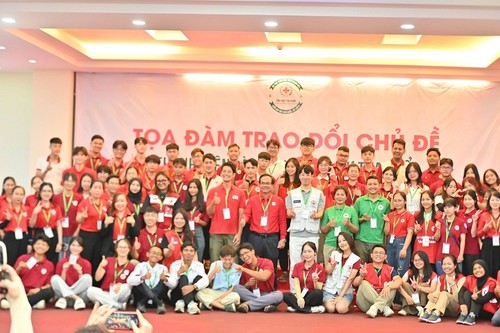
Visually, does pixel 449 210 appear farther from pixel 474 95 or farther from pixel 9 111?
pixel 9 111

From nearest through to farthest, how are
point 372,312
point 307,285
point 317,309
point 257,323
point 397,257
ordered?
point 257,323 < point 372,312 < point 317,309 < point 307,285 < point 397,257

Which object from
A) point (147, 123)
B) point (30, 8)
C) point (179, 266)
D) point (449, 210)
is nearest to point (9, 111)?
point (147, 123)

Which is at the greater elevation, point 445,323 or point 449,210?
point 449,210

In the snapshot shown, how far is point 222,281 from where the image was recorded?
817cm

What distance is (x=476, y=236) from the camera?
324 inches

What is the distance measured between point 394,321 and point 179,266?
2.52 metres

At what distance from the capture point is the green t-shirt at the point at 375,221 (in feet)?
28.0

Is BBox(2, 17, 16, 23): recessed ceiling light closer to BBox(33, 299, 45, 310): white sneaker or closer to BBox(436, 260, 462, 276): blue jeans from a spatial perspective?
BBox(33, 299, 45, 310): white sneaker

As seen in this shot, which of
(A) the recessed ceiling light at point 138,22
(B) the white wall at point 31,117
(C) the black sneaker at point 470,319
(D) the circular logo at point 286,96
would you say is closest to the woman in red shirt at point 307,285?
(C) the black sneaker at point 470,319

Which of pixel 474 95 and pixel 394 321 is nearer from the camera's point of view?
pixel 394 321

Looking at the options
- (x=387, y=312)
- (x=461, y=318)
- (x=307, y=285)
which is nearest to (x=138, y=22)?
(x=307, y=285)

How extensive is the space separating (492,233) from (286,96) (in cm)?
483

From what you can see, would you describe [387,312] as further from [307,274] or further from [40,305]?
[40,305]

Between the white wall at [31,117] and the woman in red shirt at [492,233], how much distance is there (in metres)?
6.94
